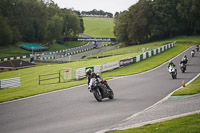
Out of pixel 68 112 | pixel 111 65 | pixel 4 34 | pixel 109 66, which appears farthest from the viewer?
pixel 4 34

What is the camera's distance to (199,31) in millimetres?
103312

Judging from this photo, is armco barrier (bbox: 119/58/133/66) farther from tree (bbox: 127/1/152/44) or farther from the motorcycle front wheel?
tree (bbox: 127/1/152/44)

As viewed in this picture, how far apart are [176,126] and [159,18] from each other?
91.7 meters

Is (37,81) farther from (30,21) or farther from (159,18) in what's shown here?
(30,21)

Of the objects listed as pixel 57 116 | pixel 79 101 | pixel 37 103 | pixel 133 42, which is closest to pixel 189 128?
pixel 57 116

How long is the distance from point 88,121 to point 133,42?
88.3 meters

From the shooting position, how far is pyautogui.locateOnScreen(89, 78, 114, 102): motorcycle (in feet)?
52.2

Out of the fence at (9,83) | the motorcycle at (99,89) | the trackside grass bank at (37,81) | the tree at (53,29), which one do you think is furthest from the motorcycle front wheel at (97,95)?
the tree at (53,29)

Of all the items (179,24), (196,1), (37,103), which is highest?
(196,1)

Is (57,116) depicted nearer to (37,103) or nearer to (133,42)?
(37,103)

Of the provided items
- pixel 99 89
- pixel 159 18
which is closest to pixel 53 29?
pixel 159 18

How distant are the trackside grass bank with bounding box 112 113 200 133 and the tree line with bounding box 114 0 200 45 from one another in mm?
86102

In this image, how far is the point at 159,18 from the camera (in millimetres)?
97625

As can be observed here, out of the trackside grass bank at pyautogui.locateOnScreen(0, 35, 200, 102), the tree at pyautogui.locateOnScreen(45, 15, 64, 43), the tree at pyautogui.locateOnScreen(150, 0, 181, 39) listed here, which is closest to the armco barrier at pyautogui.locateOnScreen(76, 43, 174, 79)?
the trackside grass bank at pyautogui.locateOnScreen(0, 35, 200, 102)
